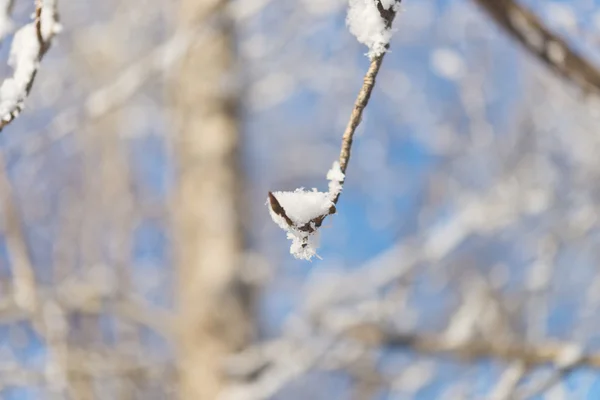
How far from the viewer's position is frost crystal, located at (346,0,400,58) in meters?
0.37

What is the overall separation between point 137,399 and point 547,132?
1.83 meters

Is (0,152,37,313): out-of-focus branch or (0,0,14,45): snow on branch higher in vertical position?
(0,152,37,313): out-of-focus branch

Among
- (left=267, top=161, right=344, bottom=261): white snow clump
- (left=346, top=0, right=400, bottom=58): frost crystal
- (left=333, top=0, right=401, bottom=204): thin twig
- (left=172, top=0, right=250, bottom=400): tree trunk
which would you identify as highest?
(left=172, top=0, right=250, bottom=400): tree trunk

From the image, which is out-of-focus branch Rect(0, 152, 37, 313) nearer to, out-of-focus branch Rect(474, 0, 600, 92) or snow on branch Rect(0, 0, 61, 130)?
snow on branch Rect(0, 0, 61, 130)

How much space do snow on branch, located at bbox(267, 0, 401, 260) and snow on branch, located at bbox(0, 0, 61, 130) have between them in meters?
0.21

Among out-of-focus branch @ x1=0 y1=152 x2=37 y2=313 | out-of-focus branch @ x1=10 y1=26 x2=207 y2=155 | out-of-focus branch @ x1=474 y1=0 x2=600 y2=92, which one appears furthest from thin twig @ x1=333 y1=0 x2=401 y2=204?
out-of-focus branch @ x1=0 y1=152 x2=37 y2=313

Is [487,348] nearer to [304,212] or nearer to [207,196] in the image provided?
[304,212]

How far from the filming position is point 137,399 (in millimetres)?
2309

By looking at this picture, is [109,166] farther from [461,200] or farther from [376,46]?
[376,46]

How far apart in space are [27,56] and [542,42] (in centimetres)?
67

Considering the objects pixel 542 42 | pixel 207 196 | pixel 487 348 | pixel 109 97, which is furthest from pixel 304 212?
pixel 207 196

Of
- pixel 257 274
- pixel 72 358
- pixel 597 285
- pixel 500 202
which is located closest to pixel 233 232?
pixel 257 274

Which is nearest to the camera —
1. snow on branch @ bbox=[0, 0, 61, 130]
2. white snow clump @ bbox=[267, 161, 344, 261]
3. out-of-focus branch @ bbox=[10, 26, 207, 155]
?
white snow clump @ bbox=[267, 161, 344, 261]

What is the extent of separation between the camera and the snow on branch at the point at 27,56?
1.45 feet
